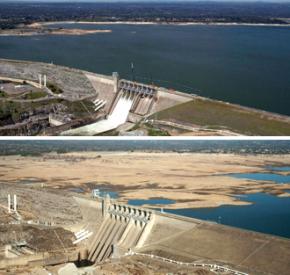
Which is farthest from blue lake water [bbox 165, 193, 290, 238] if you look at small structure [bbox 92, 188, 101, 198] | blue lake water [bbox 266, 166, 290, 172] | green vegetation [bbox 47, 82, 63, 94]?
green vegetation [bbox 47, 82, 63, 94]

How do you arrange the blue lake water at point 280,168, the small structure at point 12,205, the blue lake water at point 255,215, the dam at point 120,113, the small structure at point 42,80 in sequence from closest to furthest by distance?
the blue lake water at point 255,215 → the small structure at point 12,205 → the blue lake water at point 280,168 → the dam at point 120,113 → the small structure at point 42,80

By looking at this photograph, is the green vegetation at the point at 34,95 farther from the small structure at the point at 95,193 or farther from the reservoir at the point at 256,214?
the reservoir at the point at 256,214

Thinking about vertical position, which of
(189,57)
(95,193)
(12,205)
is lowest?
(12,205)

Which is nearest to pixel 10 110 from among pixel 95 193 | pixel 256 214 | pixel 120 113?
pixel 120 113

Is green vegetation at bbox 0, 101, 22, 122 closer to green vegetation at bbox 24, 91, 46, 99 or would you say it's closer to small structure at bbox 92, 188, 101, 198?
green vegetation at bbox 24, 91, 46, 99

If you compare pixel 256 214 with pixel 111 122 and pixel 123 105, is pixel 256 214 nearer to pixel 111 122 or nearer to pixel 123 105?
pixel 111 122

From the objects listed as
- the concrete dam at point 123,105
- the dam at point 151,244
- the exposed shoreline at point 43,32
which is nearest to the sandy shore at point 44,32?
the exposed shoreline at point 43,32

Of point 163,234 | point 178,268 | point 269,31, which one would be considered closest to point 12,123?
point 163,234

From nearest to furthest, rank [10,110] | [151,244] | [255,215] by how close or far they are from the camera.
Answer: [151,244] < [255,215] < [10,110]

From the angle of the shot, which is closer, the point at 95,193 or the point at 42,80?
the point at 95,193
